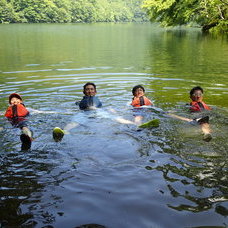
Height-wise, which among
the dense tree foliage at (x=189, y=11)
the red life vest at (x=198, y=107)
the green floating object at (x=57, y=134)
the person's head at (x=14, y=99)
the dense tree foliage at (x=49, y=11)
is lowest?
the green floating object at (x=57, y=134)

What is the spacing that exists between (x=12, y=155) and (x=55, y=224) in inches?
83.2

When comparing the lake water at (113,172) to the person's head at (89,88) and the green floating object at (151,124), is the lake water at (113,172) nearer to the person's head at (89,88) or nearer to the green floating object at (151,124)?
the green floating object at (151,124)

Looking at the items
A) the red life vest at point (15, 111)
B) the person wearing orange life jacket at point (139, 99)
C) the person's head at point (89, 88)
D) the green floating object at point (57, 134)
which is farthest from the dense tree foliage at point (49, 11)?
the green floating object at point (57, 134)

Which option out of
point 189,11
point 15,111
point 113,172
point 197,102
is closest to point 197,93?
point 197,102

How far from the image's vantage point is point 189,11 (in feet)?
109

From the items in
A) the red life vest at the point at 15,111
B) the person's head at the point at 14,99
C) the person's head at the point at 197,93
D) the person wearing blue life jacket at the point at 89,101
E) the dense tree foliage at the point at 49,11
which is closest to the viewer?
the red life vest at the point at 15,111

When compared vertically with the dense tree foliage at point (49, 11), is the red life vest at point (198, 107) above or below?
below

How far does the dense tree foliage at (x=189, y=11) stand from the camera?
31784 millimetres

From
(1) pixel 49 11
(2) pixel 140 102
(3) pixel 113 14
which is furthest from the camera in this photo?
(3) pixel 113 14

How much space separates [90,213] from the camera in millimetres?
3432

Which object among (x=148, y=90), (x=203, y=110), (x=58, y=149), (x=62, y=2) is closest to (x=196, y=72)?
(x=148, y=90)

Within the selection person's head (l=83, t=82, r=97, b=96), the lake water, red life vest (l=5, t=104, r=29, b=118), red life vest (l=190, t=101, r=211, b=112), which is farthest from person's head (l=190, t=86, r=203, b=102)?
red life vest (l=5, t=104, r=29, b=118)

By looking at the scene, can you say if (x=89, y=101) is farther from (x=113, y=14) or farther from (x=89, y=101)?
(x=113, y=14)

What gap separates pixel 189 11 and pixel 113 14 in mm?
130866
